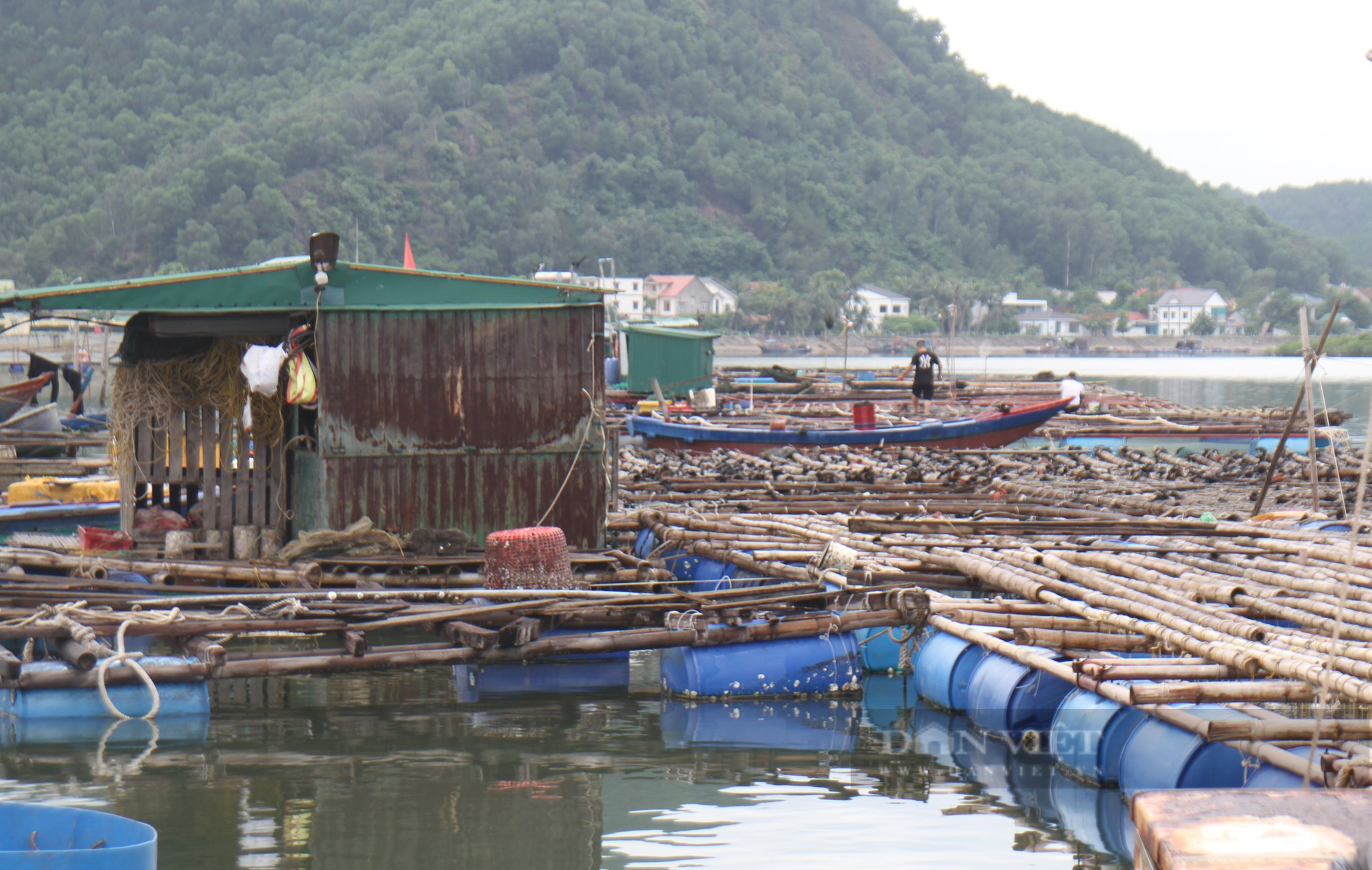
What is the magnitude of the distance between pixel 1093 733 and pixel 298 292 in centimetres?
803

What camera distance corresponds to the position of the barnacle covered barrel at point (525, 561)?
37.5 feet

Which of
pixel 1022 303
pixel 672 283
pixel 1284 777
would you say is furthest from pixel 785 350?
pixel 1284 777

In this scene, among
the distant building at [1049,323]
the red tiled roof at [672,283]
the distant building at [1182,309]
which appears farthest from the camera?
the distant building at [1182,309]

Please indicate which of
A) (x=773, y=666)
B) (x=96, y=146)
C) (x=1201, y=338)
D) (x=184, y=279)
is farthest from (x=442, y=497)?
(x=1201, y=338)

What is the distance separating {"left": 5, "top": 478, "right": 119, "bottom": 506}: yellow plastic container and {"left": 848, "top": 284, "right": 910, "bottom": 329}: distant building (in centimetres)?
14877

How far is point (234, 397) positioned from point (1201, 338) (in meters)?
169

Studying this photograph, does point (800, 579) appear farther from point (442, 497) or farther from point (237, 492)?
point (237, 492)

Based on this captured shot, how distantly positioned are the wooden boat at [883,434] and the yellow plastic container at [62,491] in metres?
13.4

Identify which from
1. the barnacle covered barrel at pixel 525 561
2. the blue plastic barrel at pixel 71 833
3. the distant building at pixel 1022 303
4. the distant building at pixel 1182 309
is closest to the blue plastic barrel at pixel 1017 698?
the barnacle covered barrel at pixel 525 561

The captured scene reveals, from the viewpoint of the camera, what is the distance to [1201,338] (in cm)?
16788

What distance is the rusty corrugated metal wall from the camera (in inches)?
503

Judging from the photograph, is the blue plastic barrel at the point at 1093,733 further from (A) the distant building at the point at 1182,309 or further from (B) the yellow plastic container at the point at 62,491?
(A) the distant building at the point at 1182,309

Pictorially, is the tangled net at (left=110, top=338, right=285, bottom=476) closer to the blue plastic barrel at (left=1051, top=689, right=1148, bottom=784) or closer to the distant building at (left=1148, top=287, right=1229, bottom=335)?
the blue plastic barrel at (left=1051, top=689, right=1148, bottom=784)

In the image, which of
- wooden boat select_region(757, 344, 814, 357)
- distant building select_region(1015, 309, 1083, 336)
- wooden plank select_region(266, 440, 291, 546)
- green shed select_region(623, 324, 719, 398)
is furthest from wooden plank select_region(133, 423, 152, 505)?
distant building select_region(1015, 309, 1083, 336)
